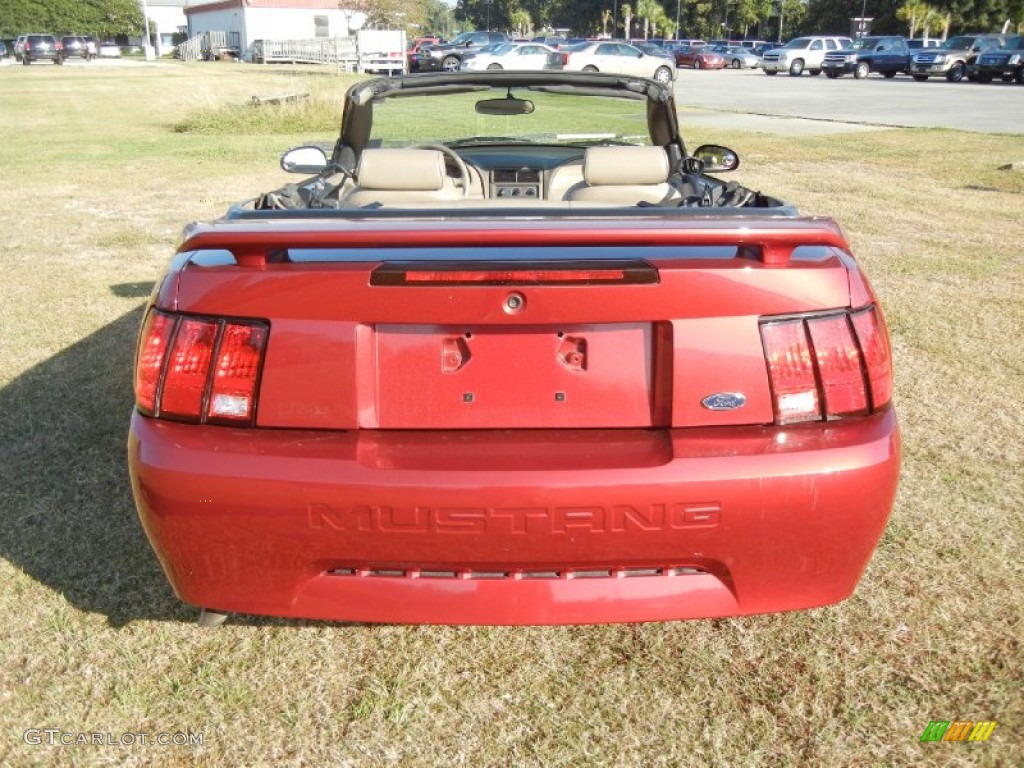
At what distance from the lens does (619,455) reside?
6.44 ft

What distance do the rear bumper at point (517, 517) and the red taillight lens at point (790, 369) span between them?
56 millimetres

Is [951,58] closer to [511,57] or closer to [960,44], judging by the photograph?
[960,44]

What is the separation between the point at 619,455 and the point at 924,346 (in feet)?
13.0

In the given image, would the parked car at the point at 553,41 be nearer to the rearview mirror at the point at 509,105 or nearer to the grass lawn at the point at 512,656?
the rearview mirror at the point at 509,105

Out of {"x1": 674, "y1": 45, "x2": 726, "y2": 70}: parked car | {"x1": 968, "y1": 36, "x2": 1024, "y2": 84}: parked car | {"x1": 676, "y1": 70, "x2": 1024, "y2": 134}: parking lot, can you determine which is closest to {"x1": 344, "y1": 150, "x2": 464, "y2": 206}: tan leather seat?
{"x1": 676, "y1": 70, "x2": 1024, "y2": 134}: parking lot

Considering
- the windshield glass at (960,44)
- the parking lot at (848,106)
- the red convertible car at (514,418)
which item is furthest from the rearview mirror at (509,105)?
the windshield glass at (960,44)

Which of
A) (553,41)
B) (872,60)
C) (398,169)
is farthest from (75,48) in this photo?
(398,169)

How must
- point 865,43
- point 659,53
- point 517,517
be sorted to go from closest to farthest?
point 517,517, point 659,53, point 865,43

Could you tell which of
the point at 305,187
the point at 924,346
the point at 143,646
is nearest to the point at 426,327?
the point at 143,646

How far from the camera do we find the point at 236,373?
6.62ft

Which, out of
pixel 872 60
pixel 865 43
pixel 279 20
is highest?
pixel 279 20

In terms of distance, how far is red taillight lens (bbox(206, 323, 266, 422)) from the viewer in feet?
6.59

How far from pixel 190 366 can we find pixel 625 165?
5.81 feet

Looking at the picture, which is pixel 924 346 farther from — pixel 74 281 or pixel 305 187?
pixel 74 281
